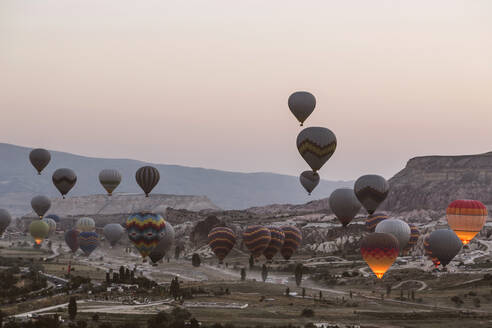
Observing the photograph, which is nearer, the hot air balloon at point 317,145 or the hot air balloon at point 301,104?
the hot air balloon at point 317,145

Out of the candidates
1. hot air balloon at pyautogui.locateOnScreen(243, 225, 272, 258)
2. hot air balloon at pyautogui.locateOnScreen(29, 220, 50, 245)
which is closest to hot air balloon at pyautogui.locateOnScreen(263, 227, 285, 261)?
hot air balloon at pyautogui.locateOnScreen(243, 225, 272, 258)

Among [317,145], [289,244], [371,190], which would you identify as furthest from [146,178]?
[371,190]

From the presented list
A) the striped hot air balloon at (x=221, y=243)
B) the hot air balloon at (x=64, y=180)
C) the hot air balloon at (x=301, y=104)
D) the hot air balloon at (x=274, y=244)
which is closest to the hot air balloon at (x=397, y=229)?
the hot air balloon at (x=274, y=244)

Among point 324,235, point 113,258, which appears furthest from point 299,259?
point 113,258

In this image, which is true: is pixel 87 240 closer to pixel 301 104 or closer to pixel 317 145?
pixel 301 104

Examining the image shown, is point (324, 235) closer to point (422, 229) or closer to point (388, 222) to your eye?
point (422, 229)

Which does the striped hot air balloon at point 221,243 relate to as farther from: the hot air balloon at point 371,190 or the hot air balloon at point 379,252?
the hot air balloon at point 379,252
